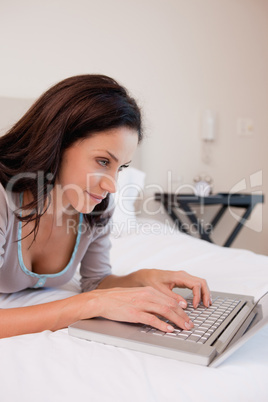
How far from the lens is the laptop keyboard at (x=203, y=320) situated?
25.8 inches

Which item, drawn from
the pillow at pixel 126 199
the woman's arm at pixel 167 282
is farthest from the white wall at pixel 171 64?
the woman's arm at pixel 167 282

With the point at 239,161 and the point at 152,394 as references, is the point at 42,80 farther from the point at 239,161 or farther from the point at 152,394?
the point at 152,394

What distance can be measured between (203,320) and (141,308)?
0.13 m

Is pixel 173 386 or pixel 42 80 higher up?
pixel 42 80

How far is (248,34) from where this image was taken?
3.11m

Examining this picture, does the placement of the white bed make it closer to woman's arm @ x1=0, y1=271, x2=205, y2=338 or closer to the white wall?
woman's arm @ x1=0, y1=271, x2=205, y2=338

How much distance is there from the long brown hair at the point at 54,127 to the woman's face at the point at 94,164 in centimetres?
2

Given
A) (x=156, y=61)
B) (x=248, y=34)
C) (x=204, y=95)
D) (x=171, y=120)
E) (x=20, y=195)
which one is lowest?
(x=20, y=195)

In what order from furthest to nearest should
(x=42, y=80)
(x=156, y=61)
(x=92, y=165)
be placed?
(x=156, y=61) → (x=42, y=80) → (x=92, y=165)

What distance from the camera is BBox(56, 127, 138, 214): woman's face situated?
3.10ft

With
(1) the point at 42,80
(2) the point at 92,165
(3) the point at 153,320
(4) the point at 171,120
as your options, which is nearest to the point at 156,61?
(4) the point at 171,120

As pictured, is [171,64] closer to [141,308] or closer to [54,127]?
[54,127]

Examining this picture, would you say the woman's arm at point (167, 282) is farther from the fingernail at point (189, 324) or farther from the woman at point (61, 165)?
the fingernail at point (189, 324)

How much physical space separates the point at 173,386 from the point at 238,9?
123 inches
